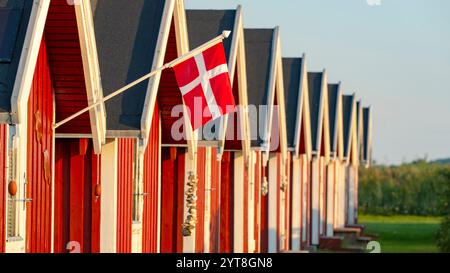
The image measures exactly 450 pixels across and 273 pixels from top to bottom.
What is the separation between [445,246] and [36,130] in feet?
75.8

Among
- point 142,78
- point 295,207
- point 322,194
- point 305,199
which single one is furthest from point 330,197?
point 142,78

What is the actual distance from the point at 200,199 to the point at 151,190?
11.5 feet

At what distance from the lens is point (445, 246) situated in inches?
1526

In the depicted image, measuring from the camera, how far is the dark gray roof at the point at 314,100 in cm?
4362

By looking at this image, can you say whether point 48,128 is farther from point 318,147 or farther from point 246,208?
point 318,147

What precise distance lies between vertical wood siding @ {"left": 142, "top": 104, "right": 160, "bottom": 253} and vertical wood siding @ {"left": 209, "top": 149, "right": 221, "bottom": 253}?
3953 millimetres

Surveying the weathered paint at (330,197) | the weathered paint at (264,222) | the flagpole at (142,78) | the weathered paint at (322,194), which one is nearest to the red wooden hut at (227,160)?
the weathered paint at (264,222)

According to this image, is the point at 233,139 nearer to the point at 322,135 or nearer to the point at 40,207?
the point at 40,207

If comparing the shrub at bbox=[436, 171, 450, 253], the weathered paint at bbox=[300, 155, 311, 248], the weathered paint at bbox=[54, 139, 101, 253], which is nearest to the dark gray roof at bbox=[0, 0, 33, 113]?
the weathered paint at bbox=[54, 139, 101, 253]

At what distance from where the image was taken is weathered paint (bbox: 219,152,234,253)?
1202 inches

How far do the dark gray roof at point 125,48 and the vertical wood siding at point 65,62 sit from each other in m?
0.91

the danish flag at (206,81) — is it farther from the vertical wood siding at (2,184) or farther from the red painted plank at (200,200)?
the red painted plank at (200,200)

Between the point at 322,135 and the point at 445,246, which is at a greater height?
the point at 322,135
